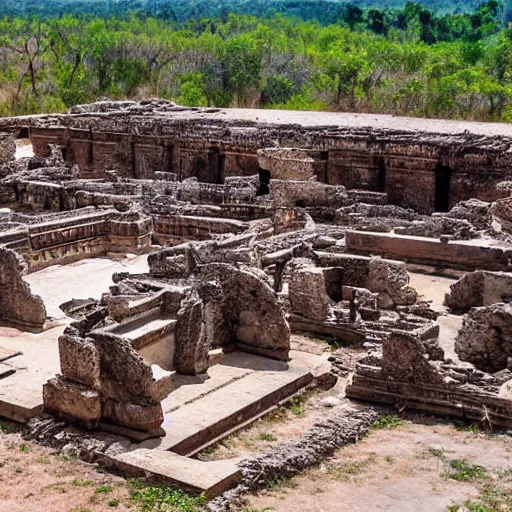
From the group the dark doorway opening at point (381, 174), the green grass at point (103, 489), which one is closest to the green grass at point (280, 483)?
the green grass at point (103, 489)

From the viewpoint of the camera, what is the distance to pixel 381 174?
76.6 ft

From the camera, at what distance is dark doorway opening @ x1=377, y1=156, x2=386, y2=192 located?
76.4 feet

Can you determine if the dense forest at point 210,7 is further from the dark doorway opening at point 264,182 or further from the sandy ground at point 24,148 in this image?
the dark doorway opening at point 264,182

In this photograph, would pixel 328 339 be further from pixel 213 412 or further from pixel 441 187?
pixel 441 187

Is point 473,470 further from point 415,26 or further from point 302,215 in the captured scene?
point 415,26

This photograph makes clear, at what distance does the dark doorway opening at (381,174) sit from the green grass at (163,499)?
591 inches

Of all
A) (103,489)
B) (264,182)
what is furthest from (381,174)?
(103,489)

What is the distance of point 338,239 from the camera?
17.9m

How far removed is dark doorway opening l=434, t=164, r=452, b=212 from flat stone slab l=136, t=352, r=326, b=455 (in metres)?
10.3

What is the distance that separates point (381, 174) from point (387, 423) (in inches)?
498

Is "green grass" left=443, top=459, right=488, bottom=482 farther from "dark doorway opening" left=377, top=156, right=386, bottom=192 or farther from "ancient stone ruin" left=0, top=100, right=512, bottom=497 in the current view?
"dark doorway opening" left=377, top=156, right=386, bottom=192

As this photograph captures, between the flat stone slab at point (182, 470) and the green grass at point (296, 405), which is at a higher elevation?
the flat stone slab at point (182, 470)

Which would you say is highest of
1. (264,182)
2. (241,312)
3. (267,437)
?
(264,182)

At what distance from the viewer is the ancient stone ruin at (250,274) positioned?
10.7 metres
